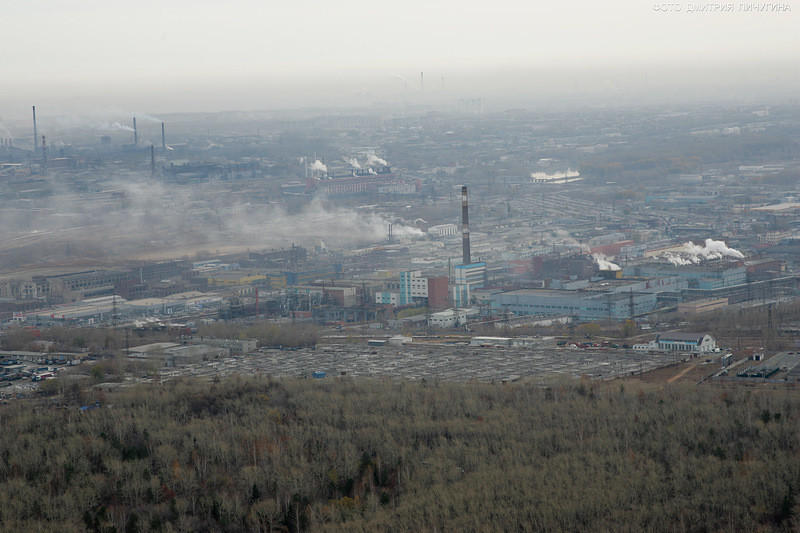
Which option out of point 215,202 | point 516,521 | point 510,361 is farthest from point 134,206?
point 516,521

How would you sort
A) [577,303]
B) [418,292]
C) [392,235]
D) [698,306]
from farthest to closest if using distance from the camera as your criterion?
[392,235], [418,292], [577,303], [698,306]

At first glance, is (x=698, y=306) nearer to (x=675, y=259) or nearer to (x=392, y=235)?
(x=675, y=259)

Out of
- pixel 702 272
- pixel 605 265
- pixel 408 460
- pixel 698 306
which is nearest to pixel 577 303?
pixel 698 306

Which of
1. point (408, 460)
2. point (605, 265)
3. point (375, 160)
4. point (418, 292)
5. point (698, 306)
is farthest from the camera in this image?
point (375, 160)

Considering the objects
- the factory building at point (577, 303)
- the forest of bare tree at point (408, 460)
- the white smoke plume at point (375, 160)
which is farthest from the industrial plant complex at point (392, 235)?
the forest of bare tree at point (408, 460)

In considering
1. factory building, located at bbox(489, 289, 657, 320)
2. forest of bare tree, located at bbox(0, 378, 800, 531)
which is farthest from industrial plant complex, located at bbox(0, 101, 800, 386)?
forest of bare tree, located at bbox(0, 378, 800, 531)

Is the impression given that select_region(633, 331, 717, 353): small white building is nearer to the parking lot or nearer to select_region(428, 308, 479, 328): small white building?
the parking lot

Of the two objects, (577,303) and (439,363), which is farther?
(577,303)
